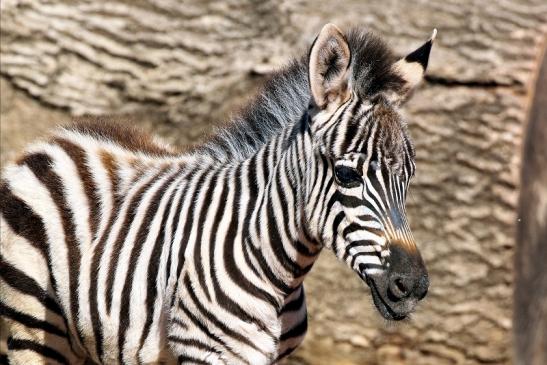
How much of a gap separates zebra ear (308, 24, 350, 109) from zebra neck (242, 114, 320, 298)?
233 millimetres

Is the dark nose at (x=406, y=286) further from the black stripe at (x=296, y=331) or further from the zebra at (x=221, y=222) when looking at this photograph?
the black stripe at (x=296, y=331)

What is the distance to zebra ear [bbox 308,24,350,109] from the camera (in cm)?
486

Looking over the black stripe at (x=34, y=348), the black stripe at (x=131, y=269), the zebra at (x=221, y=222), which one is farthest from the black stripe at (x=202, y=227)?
the black stripe at (x=34, y=348)

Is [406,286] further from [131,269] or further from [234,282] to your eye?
[131,269]

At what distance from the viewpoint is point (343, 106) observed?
503 centimetres

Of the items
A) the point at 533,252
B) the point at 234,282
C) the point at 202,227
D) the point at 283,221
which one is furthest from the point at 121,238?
the point at 533,252

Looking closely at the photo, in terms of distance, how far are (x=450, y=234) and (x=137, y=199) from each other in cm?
432

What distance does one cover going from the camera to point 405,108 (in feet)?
29.8

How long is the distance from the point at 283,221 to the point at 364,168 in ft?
2.10

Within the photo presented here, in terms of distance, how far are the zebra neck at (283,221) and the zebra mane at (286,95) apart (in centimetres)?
24

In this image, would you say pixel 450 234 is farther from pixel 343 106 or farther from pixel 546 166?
pixel 546 166

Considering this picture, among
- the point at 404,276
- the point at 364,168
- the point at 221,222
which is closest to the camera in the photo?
the point at 404,276

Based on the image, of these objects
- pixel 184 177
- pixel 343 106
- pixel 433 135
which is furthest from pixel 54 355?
pixel 433 135

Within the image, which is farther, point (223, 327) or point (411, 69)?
point (411, 69)
